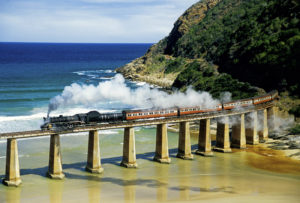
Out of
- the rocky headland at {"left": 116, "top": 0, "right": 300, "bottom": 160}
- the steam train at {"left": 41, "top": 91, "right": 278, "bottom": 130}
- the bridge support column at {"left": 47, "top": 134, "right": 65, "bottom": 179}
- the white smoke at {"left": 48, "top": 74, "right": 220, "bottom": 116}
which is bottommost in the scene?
the bridge support column at {"left": 47, "top": 134, "right": 65, "bottom": 179}

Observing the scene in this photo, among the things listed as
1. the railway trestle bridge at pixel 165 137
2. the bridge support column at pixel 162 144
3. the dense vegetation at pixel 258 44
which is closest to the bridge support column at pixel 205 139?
the railway trestle bridge at pixel 165 137

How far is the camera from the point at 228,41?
126m

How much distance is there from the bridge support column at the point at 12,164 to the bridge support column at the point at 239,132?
36873 millimetres

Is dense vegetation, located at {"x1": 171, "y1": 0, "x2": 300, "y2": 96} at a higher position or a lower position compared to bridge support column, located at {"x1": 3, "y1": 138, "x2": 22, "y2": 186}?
higher

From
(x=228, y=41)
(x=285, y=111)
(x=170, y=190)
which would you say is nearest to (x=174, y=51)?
(x=228, y=41)

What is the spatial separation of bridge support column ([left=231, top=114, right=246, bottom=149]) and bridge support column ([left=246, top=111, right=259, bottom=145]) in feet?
8.70

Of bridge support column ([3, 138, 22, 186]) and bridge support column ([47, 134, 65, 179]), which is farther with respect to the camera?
bridge support column ([47, 134, 65, 179])

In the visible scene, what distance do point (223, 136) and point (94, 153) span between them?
2350cm

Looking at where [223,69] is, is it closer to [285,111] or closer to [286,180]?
[285,111]

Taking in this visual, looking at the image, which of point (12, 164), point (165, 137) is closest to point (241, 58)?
point (165, 137)

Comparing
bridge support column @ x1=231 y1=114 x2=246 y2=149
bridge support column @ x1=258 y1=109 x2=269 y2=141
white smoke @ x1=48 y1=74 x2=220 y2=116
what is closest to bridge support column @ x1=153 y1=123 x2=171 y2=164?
white smoke @ x1=48 y1=74 x2=220 y2=116

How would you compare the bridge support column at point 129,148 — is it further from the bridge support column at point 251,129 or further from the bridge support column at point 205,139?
the bridge support column at point 251,129

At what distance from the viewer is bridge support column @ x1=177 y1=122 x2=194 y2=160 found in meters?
59.5

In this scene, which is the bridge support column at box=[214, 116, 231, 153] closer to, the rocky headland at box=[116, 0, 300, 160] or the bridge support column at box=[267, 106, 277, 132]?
the rocky headland at box=[116, 0, 300, 160]
